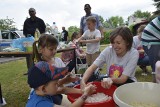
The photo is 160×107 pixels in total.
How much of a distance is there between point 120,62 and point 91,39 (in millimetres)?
1899

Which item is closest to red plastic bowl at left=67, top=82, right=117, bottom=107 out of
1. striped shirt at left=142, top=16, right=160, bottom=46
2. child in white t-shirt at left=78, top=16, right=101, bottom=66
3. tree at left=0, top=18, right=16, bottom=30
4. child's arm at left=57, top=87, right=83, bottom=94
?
child's arm at left=57, top=87, right=83, bottom=94

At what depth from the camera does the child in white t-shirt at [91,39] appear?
383cm

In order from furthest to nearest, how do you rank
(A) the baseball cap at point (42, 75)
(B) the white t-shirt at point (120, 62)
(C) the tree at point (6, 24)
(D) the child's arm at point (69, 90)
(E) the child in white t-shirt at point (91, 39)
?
(C) the tree at point (6, 24), (E) the child in white t-shirt at point (91, 39), (B) the white t-shirt at point (120, 62), (D) the child's arm at point (69, 90), (A) the baseball cap at point (42, 75)

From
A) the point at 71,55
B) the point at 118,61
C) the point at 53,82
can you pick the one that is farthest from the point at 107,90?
the point at 71,55

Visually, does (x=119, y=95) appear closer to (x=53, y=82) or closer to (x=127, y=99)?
(x=127, y=99)

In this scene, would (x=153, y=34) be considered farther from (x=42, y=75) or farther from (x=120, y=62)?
(x=42, y=75)

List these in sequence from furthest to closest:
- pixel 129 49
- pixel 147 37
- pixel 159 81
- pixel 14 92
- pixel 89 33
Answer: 1. pixel 89 33
2. pixel 14 92
3. pixel 147 37
4. pixel 129 49
5. pixel 159 81

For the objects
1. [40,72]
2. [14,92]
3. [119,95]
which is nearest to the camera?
[40,72]

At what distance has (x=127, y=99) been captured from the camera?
64.0 inches

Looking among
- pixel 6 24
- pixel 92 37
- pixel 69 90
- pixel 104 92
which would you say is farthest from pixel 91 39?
pixel 6 24

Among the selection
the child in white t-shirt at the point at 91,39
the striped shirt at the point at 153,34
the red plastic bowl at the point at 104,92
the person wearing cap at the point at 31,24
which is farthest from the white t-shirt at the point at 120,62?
the person wearing cap at the point at 31,24

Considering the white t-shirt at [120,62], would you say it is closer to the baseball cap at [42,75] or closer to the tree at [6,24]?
the baseball cap at [42,75]

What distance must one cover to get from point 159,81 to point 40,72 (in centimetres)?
94

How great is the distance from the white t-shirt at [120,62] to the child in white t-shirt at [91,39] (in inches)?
67.6
